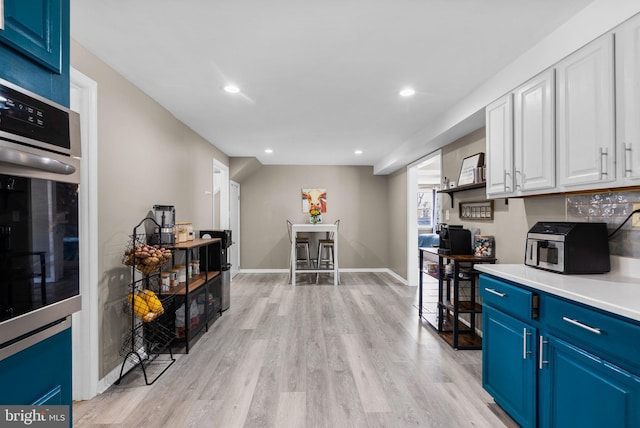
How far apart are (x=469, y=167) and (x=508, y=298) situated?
5.86 feet

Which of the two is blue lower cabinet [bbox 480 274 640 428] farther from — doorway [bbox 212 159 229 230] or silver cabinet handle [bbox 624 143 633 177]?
doorway [bbox 212 159 229 230]

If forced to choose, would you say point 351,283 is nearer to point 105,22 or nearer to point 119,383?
point 119,383

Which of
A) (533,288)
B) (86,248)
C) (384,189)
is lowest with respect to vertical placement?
(533,288)

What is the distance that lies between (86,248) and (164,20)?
1535mm

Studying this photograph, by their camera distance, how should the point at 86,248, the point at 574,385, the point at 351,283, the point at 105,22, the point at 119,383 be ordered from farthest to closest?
the point at 351,283
the point at 119,383
the point at 86,248
the point at 105,22
the point at 574,385

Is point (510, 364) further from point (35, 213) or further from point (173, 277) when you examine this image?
point (173, 277)

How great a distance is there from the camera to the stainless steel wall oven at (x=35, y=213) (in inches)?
30.7

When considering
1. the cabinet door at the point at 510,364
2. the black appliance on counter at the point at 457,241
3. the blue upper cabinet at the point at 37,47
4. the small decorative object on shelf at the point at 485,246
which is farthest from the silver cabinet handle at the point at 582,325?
the blue upper cabinet at the point at 37,47

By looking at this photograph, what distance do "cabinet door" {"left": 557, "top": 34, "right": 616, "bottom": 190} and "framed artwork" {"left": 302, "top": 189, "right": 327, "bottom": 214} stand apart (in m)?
4.90

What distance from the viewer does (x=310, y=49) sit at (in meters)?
2.01

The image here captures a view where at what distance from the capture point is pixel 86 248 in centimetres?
201

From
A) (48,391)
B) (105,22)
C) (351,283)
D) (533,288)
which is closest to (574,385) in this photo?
(533,288)

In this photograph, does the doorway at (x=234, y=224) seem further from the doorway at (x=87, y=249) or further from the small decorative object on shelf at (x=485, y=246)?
the small decorative object on shelf at (x=485, y=246)

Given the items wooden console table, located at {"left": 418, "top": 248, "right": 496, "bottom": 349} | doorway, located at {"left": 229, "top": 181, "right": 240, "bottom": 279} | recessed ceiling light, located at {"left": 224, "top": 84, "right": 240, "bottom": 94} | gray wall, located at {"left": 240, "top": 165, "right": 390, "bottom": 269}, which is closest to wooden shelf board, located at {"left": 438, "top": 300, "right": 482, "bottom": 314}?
wooden console table, located at {"left": 418, "top": 248, "right": 496, "bottom": 349}
